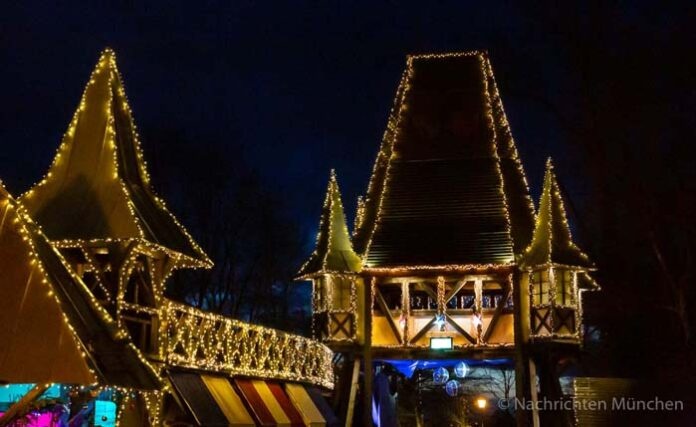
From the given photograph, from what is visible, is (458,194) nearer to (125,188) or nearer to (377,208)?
(377,208)

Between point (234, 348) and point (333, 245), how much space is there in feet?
31.1

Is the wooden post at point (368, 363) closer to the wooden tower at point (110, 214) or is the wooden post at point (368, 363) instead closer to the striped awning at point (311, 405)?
the striped awning at point (311, 405)

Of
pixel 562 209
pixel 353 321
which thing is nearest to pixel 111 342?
pixel 353 321

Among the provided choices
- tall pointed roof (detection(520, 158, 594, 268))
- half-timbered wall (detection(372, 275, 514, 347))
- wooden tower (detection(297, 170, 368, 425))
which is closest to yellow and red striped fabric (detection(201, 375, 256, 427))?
wooden tower (detection(297, 170, 368, 425))

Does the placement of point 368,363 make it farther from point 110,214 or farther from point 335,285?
point 110,214

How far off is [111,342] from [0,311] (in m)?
2.06

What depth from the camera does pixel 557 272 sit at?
28.1m

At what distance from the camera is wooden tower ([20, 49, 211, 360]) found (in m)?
16.8

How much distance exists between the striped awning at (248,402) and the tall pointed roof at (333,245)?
13.3 ft

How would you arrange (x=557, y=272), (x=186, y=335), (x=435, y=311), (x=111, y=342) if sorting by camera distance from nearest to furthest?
(x=111, y=342) → (x=186, y=335) → (x=557, y=272) → (x=435, y=311)

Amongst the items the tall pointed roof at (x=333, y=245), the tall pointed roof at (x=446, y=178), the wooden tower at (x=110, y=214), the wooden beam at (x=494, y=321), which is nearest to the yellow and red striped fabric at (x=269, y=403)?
the wooden tower at (x=110, y=214)

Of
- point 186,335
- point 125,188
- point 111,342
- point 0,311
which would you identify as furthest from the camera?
point 186,335

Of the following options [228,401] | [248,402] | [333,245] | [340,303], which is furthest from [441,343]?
[228,401]

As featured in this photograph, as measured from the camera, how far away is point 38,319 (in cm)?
1165
